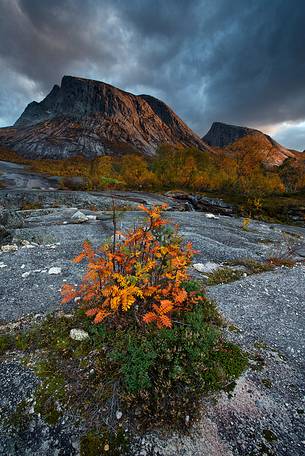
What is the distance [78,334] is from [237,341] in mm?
2999

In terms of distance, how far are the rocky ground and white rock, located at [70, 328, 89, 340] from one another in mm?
806

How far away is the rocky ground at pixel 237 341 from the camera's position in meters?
2.67

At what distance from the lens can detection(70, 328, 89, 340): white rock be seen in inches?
154

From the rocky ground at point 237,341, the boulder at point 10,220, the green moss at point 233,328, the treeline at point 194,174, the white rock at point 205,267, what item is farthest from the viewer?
the treeline at point 194,174

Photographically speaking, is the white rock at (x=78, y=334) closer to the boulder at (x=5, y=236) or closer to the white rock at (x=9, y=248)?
the white rock at (x=9, y=248)

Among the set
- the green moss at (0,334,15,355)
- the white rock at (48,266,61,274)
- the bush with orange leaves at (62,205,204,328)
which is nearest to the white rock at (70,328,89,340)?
the bush with orange leaves at (62,205,204,328)

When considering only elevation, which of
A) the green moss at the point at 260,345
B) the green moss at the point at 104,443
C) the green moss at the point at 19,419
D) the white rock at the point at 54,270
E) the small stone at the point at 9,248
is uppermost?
the green moss at the point at 260,345

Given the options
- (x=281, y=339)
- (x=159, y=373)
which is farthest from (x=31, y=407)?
(x=281, y=339)

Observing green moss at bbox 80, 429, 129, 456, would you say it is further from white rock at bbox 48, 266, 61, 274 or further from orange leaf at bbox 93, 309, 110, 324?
white rock at bbox 48, 266, 61, 274

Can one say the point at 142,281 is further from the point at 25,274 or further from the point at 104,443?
the point at 25,274

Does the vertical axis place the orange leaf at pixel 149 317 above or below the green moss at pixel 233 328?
above

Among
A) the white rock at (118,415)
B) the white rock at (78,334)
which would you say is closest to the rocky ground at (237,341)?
the white rock at (118,415)

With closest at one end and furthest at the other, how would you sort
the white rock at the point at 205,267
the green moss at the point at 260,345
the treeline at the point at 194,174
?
the green moss at the point at 260,345 → the white rock at the point at 205,267 → the treeline at the point at 194,174

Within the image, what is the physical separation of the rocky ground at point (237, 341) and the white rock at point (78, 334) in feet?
2.64
